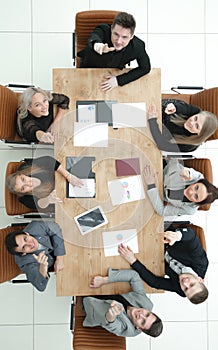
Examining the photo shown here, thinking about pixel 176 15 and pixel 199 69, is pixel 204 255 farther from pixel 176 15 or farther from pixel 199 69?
pixel 176 15

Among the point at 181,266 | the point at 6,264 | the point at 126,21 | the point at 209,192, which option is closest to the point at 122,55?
the point at 126,21

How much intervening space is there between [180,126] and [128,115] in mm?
403

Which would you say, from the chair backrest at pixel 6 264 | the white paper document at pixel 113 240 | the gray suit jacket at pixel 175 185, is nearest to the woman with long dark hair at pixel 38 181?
the chair backrest at pixel 6 264

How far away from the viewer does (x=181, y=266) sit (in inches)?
135

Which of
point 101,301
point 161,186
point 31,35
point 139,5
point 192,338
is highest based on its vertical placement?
point 139,5

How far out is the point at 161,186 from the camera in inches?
131

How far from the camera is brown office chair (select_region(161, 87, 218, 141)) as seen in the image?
350cm

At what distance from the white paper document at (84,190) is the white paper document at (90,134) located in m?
0.26

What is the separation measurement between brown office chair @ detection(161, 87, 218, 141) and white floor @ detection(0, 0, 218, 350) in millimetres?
537

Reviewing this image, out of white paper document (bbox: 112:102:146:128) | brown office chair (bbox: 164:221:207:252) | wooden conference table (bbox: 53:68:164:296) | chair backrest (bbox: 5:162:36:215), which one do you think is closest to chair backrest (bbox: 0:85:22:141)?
chair backrest (bbox: 5:162:36:215)

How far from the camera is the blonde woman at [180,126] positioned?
3295 mm

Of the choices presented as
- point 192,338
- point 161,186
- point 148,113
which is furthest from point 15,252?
Answer: point 192,338

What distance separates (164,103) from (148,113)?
0.28 metres

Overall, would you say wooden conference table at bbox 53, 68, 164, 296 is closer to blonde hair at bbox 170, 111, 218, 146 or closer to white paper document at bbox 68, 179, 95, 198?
white paper document at bbox 68, 179, 95, 198
